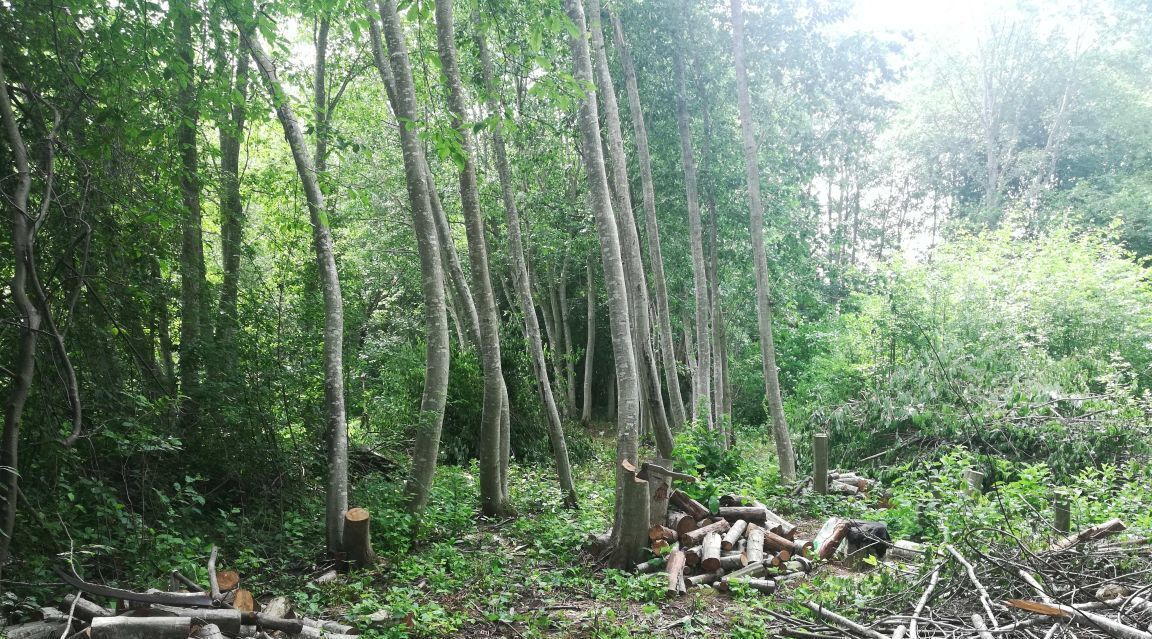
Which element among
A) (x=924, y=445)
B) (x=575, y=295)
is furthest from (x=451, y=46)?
(x=575, y=295)

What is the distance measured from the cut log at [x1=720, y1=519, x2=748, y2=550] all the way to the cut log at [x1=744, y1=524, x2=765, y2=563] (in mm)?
85

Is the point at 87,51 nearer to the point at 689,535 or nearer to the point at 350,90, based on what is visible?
the point at 689,535

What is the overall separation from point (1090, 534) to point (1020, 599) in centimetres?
158

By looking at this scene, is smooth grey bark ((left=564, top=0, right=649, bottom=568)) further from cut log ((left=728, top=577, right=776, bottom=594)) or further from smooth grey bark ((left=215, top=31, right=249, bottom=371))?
smooth grey bark ((left=215, top=31, right=249, bottom=371))

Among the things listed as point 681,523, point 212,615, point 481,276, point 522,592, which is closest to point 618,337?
point 481,276

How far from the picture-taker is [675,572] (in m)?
6.08

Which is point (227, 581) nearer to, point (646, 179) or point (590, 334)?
point (646, 179)

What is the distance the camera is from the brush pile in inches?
144

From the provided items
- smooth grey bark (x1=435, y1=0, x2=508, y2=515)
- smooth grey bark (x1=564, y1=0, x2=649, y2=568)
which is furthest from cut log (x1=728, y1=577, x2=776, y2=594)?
smooth grey bark (x1=435, y1=0, x2=508, y2=515)

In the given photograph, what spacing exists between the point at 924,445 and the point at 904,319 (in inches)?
105

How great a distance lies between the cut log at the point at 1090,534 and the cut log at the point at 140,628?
5534 millimetres

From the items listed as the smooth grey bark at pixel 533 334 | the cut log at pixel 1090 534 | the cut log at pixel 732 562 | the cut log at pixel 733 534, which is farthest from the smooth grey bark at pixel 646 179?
the cut log at pixel 1090 534

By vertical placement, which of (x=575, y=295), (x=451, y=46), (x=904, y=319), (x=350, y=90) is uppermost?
(x=350, y=90)

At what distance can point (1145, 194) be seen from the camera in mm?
22078
